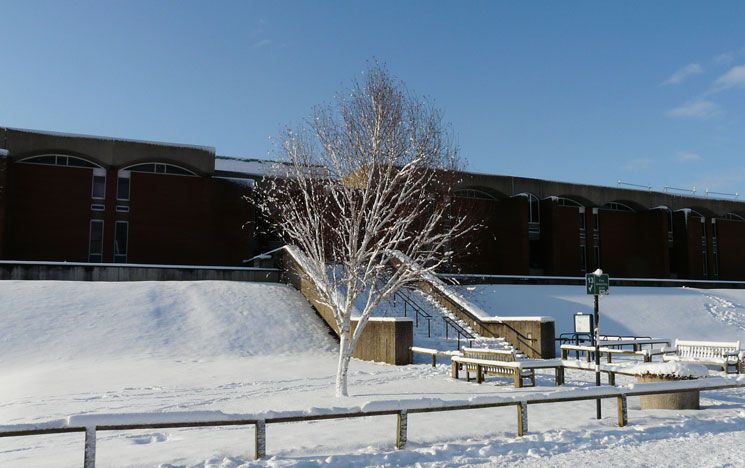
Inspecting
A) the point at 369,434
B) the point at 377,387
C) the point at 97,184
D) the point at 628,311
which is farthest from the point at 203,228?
the point at 369,434

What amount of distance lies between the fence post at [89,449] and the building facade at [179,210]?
2163 centimetres

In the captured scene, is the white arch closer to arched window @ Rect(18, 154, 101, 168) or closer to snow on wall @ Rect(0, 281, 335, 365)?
arched window @ Rect(18, 154, 101, 168)

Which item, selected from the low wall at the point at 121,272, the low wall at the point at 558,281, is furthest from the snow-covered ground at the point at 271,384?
the low wall at the point at 121,272

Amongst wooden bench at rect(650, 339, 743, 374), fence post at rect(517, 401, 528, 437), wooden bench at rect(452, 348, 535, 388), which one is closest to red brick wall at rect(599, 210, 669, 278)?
wooden bench at rect(650, 339, 743, 374)

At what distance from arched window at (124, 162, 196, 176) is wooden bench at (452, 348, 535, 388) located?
23.7 meters

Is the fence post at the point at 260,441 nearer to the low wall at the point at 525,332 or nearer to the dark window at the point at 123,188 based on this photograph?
the low wall at the point at 525,332

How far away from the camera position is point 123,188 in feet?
111

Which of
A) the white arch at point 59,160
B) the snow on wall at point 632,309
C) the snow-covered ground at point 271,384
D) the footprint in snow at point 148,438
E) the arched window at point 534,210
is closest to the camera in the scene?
the snow-covered ground at point 271,384

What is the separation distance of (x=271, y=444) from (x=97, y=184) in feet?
94.6

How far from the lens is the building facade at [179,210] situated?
31.8 meters

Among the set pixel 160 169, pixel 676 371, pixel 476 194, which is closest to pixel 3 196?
pixel 160 169

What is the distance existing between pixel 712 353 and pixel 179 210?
1028 inches

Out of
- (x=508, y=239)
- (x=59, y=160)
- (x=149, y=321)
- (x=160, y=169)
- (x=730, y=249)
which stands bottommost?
(x=149, y=321)

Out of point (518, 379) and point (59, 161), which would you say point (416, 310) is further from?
point (59, 161)
